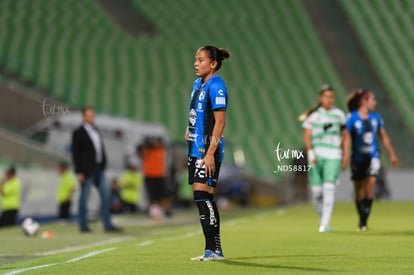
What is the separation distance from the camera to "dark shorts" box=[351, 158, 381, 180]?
1476 centimetres

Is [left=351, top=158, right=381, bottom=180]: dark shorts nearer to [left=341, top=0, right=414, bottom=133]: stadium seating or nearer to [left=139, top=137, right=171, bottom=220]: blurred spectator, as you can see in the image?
[left=139, top=137, right=171, bottom=220]: blurred spectator

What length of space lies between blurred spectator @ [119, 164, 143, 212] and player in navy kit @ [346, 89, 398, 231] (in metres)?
12.4

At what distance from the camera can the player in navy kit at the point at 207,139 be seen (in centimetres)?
890

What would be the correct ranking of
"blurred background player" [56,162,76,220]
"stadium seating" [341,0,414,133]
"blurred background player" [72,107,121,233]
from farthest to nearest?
"stadium seating" [341,0,414,133]
"blurred background player" [56,162,76,220]
"blurred background player" [72,107,121,233]

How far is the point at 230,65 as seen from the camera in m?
43.1

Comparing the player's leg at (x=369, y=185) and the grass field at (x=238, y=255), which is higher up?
the player's leg at (x=369, y=185)

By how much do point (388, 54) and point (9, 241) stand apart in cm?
3052

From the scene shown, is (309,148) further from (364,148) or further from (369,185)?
(369,185)

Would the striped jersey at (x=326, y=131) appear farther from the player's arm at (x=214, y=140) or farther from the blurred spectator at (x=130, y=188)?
the blurred spectator at (x=130, y=188)

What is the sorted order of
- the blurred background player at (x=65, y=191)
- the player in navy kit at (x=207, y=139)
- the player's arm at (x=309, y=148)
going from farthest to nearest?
the blurred background player at (x=65, y=191), the player's arm at (x=309, y=148), the player in navy kit at (x=207, y=139)

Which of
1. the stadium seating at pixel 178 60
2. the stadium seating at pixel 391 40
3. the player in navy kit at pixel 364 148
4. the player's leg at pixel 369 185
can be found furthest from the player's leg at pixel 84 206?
the stadium seating at pixel 391 40

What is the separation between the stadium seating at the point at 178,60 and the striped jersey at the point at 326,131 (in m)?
20.4

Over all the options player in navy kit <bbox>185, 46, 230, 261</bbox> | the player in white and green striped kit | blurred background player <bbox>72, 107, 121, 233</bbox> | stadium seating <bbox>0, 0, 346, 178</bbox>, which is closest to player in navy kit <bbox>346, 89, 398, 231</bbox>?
the player in white and green striped kit

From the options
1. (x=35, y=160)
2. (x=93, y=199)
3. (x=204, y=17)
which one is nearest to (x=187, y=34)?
(x=204, y=17)
